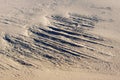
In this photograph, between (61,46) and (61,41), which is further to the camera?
(61,41)

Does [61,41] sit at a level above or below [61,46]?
above

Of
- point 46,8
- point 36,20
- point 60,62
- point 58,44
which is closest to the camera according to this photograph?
point 60,62

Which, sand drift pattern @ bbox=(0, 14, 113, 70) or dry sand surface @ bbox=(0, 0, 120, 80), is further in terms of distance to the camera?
sand drift pattern @ bbox=(0, 14, 113, 70)

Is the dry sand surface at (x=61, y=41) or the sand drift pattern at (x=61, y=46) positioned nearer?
the dry sand surface at (x=61, y=41)

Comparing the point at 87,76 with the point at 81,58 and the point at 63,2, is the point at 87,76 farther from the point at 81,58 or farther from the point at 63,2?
the point at 63,2

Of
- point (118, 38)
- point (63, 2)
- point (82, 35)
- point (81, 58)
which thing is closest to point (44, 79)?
point (81, 58)
